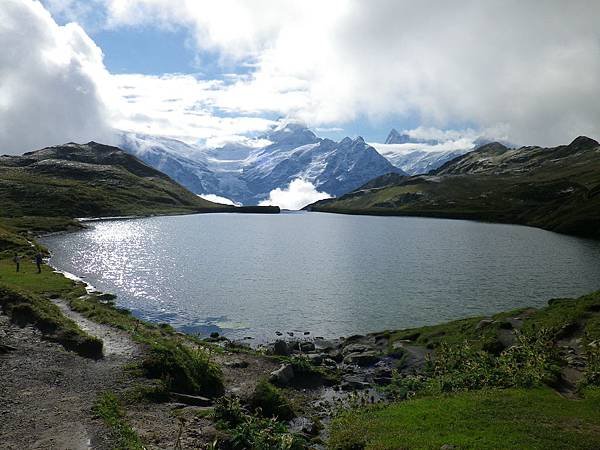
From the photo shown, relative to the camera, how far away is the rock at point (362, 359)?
47312 millimetres

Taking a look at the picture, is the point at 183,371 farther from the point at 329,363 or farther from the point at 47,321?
the point at 329,363

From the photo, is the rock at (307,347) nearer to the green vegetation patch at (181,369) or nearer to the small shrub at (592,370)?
Answer: the green vegetation patch at (181,369)

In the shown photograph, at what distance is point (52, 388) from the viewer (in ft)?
97.2

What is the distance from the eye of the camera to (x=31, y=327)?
1598 inches

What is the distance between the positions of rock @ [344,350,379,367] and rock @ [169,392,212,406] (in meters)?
19.5

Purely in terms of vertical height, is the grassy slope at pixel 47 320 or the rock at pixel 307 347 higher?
the grassy slope at pixel 47 320

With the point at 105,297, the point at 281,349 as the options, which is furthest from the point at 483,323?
the point at 105,297

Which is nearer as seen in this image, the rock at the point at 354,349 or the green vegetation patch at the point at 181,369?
the green vegetation patch at the point at 181,369

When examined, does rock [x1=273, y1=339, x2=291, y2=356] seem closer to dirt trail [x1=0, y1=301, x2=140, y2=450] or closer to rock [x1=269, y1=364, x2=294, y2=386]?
rock [x1=269, y1=364, x2=294, y2=386]

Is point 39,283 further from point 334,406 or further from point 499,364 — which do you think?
point 499,364

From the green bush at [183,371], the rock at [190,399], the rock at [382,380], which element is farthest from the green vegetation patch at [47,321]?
the rock at [382,380]

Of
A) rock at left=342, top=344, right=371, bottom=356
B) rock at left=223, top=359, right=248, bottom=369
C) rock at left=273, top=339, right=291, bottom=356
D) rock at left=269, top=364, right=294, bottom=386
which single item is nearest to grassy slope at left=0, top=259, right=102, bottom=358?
rock at left=223, top=359, right=248, bottom=369

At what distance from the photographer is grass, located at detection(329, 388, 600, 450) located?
73.7 feet

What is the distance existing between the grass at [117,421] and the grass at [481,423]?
10561 millimetres
